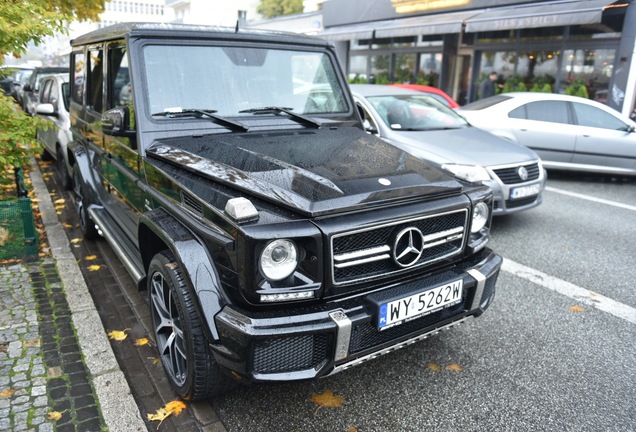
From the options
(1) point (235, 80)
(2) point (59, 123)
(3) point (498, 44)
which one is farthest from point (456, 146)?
(3) point (498, 44)

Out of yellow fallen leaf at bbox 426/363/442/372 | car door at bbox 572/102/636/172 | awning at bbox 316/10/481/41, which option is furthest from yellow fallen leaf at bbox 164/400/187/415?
awning at bbox 316/10/481/41

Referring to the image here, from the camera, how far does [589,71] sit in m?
14.7

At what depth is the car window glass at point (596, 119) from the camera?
29.5ft

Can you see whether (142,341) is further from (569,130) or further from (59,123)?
(569,130)

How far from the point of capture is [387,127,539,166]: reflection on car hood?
20.1 ft

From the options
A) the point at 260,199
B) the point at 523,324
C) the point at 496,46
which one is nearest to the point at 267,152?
the point at 260,199

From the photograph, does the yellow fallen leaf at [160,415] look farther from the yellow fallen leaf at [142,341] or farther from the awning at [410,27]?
the awning at [410,27]

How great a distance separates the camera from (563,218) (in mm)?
6992

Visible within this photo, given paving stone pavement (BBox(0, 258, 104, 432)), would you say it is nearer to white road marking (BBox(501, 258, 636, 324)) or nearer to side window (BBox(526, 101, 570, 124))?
white road marking (BBox(501, 258, 636, 324))

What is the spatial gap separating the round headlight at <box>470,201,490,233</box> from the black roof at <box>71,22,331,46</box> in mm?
1987

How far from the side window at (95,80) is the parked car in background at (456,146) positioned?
99.3 inches

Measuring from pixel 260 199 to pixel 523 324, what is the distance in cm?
255

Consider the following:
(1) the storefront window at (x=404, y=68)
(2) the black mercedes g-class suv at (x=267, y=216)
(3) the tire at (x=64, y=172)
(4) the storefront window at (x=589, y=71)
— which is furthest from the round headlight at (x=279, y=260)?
(1) the storefront window at (x=404, y=68)

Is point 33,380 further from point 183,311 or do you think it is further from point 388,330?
point 388,330
